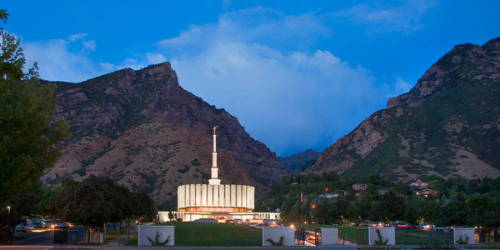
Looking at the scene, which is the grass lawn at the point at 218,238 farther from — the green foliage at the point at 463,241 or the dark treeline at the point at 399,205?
the dark treeline at the point at 399,205

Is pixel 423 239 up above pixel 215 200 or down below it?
above

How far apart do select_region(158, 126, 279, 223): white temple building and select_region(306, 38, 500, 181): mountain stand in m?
29.7

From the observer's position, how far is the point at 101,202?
2855cm

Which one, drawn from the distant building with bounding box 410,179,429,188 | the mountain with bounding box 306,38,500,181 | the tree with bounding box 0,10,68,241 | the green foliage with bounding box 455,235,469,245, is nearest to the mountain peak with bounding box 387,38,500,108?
the mountain with bounding box 306,38,500,181

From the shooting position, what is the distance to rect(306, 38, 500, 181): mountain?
12794 centimetres

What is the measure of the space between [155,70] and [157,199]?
216ft

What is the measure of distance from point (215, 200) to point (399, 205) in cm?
8252

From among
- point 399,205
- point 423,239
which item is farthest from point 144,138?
point 423,239

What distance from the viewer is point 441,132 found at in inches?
5300

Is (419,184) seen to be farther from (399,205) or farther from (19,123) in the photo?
(19,123)

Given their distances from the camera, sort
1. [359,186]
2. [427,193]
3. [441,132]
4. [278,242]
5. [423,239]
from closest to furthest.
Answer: [278,242] → [423,239] → [427,193] → [359,186] → [441,132]

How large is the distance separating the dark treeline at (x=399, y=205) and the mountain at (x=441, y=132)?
949 cm

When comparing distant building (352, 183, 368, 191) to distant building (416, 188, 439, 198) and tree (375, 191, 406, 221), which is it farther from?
tree (375, 191, 406, 221)

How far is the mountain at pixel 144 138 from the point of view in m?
137
